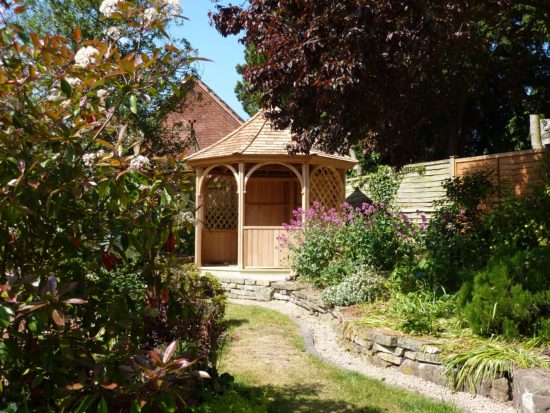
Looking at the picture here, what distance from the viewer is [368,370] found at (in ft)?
20.1

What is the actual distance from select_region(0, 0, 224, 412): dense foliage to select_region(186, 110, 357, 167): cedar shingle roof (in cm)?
954

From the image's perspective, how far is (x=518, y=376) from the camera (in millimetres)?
4477

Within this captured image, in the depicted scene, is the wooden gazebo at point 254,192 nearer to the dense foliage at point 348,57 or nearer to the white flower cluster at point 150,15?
the dense foliage at point 348,57

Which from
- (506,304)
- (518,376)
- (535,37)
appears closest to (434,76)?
(506,304)

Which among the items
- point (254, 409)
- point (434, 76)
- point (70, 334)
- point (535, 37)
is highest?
point (535, 37)

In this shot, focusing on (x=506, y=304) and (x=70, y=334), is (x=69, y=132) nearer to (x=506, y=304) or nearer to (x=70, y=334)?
(x=70, y=334)

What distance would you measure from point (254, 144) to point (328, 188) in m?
2.91

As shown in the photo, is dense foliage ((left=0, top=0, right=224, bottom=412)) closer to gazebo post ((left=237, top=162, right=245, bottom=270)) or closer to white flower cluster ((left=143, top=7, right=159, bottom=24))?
white flower cluster ((left=143, top=7, right=159, bottom=24))

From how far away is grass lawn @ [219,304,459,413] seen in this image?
473cm

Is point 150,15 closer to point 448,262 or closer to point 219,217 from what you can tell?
point 448,262

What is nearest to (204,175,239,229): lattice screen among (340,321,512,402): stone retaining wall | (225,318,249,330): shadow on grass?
(225,318,249,330): shadow on grass

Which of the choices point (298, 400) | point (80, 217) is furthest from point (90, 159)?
point (298, 400)

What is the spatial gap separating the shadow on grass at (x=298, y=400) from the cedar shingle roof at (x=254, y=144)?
310 inches

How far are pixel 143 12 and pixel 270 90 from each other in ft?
16.8
